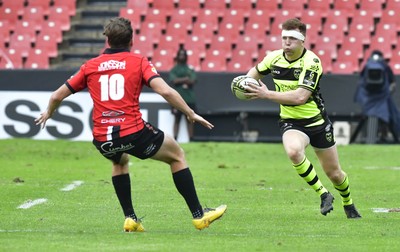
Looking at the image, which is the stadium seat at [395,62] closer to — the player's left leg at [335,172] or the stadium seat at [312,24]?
the stadium seat at [312,24]

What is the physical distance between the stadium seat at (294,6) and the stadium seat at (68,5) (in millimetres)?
5157

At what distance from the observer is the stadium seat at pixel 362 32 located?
25.1m

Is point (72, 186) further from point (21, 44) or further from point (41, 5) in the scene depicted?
point (41, 5)

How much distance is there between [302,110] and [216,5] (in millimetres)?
15141

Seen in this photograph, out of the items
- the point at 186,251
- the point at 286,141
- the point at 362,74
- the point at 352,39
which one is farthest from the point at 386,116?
the point at 186,251

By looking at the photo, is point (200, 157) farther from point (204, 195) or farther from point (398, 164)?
point (204, 195)

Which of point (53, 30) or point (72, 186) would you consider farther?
point (53, 30)

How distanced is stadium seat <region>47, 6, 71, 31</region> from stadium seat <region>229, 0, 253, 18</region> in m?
3.99

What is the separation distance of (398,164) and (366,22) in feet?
24.8

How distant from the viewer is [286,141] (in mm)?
10914

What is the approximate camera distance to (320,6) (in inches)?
1014

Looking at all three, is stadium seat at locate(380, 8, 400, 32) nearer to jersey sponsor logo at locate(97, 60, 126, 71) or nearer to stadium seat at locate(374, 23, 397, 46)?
stadium seat at locate(374, 23, 397, 46)

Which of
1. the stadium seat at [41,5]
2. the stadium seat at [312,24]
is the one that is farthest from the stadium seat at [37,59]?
the stadium seat at [312,24]

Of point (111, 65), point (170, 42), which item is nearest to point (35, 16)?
point (170, 42)
